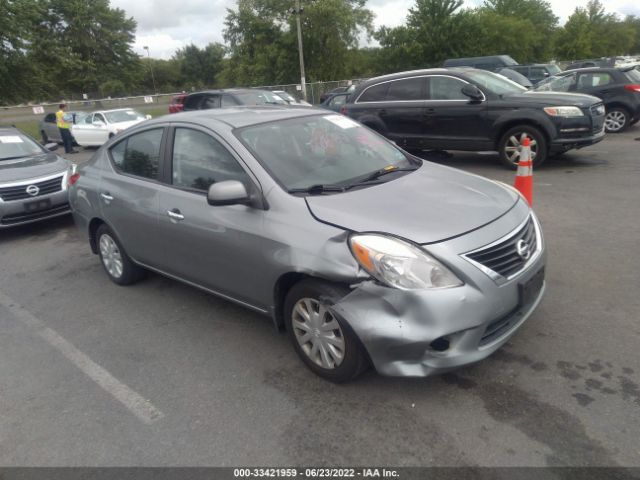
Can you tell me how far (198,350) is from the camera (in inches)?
142

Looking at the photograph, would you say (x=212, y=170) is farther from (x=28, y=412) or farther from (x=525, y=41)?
(x=525, y=41)

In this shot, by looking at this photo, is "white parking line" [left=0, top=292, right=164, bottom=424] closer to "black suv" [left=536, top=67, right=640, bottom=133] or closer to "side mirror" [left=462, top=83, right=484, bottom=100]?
"side mirror" [left=462, top=83, right=484, bottom=100]

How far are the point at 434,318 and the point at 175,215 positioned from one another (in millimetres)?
2184

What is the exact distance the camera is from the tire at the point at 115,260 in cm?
468

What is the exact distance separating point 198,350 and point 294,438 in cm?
126

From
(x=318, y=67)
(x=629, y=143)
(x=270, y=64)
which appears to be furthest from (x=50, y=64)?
(x=629, y=143)

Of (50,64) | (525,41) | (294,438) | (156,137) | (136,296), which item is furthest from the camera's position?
(50,64)

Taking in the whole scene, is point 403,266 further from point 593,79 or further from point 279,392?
point 593,79

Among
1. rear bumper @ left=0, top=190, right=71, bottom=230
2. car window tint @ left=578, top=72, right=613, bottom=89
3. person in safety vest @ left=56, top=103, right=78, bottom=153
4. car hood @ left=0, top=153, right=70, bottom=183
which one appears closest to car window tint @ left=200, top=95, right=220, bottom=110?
car hood @ left=0, top=153, right=70, bottom=183

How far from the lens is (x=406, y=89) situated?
920 centimetres

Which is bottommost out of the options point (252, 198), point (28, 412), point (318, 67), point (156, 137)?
point (28, 412)

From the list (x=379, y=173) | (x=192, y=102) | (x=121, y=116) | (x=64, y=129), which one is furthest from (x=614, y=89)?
(x=64, y=129)

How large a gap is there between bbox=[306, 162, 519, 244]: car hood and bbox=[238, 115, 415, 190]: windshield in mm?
291

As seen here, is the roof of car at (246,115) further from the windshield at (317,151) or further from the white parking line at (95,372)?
the white parking line at (95,372)
